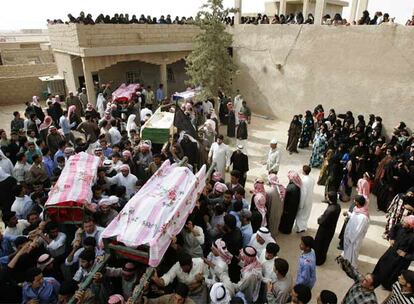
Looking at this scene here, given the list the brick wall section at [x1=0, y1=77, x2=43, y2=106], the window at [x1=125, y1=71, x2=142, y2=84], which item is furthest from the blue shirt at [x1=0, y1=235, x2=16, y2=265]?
the brick wall section at [x1=0, y1=77, x2=43, y2=106]

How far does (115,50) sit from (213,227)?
32.2 ft

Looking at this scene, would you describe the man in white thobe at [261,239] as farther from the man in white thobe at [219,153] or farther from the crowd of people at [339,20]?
the crowd of people at [339,20]

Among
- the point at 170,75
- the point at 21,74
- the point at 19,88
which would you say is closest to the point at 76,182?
the point at 170,75

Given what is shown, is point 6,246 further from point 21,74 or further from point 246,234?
point 21,74

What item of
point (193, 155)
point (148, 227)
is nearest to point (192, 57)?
point (193, 155)

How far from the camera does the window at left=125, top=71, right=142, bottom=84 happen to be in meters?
15.9

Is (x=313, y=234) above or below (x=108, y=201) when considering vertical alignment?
below

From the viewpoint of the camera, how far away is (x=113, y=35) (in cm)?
1220

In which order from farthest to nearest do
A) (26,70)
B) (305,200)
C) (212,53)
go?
(26,70)
(212,53)
(305,200)

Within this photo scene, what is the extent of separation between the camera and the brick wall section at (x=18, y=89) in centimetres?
1512

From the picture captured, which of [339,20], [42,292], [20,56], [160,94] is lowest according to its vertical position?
[160,94]

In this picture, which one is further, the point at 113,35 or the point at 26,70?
the point at 26,70

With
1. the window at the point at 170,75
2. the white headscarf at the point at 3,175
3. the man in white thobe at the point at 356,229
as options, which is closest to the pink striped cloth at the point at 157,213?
the man in white thobe at the point at 356,229

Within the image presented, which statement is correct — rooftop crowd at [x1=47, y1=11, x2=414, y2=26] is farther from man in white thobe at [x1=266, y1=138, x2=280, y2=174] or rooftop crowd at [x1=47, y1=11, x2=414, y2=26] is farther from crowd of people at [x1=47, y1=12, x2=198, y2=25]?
man in white thobe at [x1=266, y1=138, x2=280, y2=174]
